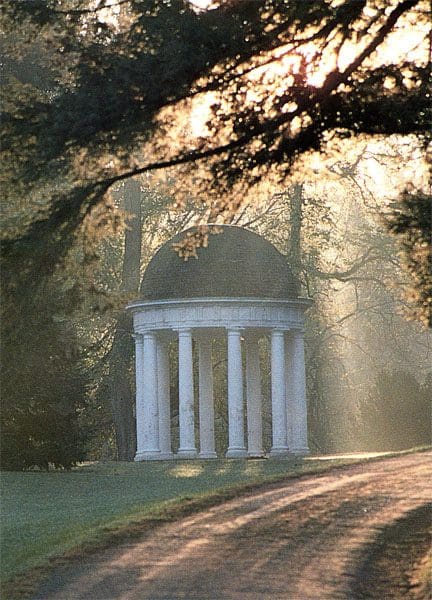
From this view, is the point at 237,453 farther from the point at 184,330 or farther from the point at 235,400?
the point at 184,330

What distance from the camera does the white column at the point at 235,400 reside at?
38.2 m

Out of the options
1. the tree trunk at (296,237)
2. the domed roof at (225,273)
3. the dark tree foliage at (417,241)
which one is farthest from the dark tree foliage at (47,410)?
the tree trunk at (296,237)

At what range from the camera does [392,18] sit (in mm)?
17594

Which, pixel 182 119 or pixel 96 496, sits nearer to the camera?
pixel 182 119

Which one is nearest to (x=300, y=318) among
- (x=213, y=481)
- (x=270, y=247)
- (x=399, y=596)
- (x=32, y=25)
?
(x=270, y=247)

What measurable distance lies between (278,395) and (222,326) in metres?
2.76

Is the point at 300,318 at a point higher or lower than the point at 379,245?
lower

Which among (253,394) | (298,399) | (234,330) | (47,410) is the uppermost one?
(234,330)

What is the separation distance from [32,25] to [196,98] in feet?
9.95

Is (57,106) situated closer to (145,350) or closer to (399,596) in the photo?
(399,596)

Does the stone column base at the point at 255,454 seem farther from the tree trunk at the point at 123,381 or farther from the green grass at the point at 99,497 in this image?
the tree trunk at the point at 123,381

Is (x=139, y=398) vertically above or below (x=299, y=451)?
above

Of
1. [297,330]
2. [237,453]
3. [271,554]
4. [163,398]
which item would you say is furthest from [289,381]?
[271,554]

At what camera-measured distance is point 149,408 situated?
38.8m
